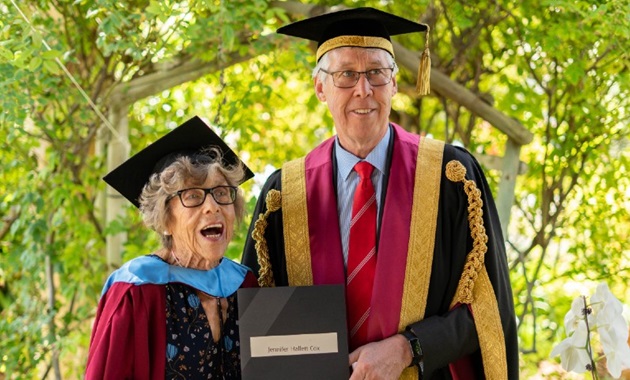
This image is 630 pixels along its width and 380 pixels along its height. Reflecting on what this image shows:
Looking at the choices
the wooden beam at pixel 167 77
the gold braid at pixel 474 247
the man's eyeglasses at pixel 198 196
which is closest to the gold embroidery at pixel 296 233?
the man's eyeglasses at pixel 198 196

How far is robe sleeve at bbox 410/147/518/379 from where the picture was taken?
2.75 meters

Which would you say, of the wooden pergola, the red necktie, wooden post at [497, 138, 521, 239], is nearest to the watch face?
the red necktie

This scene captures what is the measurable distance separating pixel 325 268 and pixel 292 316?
331mm

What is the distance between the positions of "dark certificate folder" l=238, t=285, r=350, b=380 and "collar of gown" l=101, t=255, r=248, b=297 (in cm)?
Result: 12

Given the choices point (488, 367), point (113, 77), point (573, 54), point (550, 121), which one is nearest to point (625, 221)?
point (550, 121)

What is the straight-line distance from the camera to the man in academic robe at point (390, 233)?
109 inches

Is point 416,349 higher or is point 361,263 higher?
point 361,263

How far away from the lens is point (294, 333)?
2.58 m

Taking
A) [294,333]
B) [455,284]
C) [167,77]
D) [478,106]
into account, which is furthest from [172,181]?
[478,106]

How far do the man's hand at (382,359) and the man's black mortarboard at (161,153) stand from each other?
68cm

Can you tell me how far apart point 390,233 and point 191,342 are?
700 mm

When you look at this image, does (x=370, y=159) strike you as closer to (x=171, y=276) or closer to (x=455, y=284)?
(x=455, y=284)

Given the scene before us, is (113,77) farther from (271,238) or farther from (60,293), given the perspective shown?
(271,238)

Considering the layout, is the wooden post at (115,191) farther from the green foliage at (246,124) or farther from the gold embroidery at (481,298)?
the gold embroidery at (481,298)
